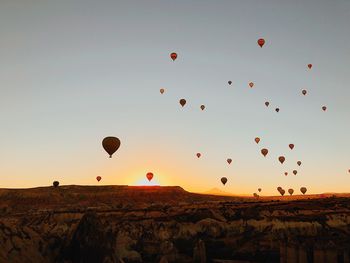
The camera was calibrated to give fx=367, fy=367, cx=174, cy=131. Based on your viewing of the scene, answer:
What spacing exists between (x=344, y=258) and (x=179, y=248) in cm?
600

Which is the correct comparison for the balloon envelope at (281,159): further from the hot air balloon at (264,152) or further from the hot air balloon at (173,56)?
the hot air balloon at (173,56)

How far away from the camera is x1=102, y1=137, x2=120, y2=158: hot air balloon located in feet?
136

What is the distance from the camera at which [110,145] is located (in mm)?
41688

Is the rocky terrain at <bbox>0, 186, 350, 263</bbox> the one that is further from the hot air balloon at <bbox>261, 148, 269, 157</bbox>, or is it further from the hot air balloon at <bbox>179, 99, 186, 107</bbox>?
the hot air balloon at <bbox>261, 148, 269, 157</bbox>

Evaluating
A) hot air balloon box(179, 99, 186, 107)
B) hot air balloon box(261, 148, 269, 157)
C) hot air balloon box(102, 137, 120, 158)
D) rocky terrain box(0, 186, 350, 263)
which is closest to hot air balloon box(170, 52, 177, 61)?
hot air balloon box(179, 99, 186, 107)

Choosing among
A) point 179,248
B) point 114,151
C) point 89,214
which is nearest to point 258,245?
point 179,248

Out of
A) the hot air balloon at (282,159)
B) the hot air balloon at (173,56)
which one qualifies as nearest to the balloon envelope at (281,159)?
the hot air balloon at (282,159)

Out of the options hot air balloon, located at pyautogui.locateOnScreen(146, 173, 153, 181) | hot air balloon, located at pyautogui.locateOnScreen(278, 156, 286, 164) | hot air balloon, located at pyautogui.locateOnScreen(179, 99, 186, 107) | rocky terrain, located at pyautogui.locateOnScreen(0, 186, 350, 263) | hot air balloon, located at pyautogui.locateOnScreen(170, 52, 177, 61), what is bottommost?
rocky terrain, located at pyautogui.locateOnScreen(0, 186, 350, 263)

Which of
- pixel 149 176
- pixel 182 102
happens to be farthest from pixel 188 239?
pixel 149 176

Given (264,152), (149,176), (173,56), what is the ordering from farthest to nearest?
(149,176) → (264,152) → (173,56)

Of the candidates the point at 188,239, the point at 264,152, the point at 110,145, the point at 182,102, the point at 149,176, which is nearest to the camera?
the point at 188,239

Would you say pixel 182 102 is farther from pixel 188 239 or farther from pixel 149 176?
pixel 188 239

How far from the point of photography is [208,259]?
12.8m

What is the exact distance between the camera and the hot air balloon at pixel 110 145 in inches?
1630
